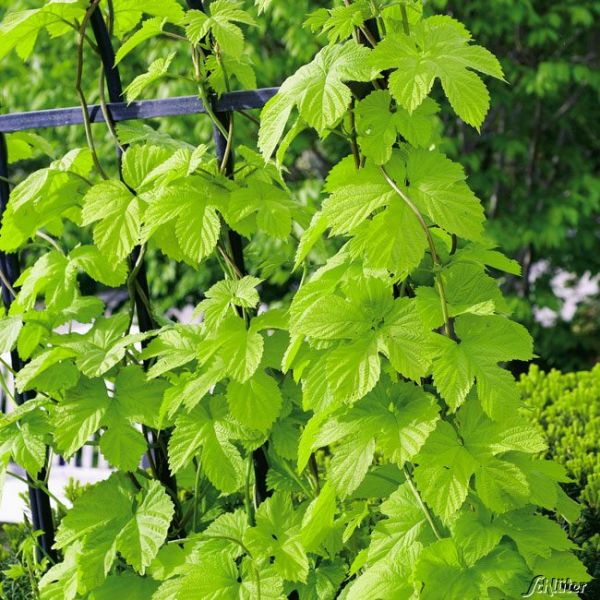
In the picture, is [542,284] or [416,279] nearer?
[416,279]

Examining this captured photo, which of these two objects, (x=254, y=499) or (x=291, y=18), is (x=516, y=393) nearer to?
(x=254, y=499)

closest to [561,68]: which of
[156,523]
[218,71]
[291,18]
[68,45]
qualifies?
[291,18]

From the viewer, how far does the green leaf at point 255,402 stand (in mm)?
1768

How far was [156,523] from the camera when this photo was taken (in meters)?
1.89

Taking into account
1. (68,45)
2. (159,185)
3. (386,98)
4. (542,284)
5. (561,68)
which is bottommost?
(542,284)

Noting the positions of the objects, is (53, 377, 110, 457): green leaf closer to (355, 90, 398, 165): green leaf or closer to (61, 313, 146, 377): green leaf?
(61, 313, 146, 377): green leaf

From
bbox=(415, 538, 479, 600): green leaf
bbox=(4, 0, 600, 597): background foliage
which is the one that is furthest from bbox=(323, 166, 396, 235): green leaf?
bbox=(4, 0, 600, 597): background foliage

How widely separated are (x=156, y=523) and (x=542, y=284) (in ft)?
15.3

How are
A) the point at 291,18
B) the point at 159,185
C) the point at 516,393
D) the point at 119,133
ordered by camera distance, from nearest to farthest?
the point at 516,393 → the point at 159,185 → the point at 119,133 → the point at 291,18

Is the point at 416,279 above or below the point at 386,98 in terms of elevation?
below

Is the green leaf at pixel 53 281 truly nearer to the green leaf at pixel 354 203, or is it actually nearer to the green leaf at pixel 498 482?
the green leaf at pixel 354 203

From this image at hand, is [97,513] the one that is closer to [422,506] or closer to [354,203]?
[422,506]

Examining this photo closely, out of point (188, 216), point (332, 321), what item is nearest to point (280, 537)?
point (332, 321)

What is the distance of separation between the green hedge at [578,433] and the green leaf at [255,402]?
2.25 feet
